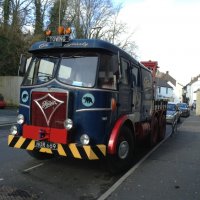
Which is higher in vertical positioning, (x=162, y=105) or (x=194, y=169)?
(x=162, y=105)

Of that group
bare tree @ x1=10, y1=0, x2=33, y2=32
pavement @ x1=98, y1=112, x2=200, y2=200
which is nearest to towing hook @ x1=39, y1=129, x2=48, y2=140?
pavement @ x1=98, y1=112, x2=200, y2=200

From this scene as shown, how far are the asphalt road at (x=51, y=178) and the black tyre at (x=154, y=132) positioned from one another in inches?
143

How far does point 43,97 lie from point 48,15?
4049cm

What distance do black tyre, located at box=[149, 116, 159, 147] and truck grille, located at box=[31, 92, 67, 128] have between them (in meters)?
5.13

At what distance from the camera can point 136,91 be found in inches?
372

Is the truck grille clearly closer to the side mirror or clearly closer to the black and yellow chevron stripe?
the black and yellow chevron stripe

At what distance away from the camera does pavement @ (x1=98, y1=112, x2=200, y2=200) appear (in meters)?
6.44

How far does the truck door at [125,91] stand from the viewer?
804cm

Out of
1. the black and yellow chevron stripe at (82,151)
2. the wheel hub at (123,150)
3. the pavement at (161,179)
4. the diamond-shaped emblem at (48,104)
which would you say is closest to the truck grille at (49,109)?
the diamond-shaped emblem at (48,104)

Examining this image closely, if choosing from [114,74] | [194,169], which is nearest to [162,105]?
[194,169]

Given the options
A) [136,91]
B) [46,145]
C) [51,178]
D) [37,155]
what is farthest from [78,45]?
[37,155]

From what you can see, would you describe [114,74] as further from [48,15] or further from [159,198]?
[48,15]

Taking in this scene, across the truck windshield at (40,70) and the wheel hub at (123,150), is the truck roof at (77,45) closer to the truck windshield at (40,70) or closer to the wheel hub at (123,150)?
the truck windshield at (40,70)

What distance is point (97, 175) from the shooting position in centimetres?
778
